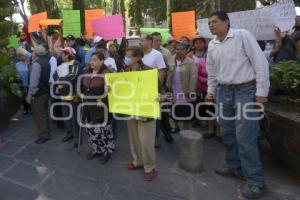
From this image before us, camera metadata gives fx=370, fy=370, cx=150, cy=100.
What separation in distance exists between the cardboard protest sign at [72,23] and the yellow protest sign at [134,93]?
4.44 m

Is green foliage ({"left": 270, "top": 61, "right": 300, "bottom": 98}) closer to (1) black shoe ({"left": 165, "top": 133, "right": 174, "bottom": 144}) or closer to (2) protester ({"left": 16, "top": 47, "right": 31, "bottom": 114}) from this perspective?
(1) black shoe ({"left": 165, "top": 133, "right": 174, "bottom": 144})

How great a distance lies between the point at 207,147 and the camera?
6.20 meters

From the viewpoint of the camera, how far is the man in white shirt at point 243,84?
4152mm

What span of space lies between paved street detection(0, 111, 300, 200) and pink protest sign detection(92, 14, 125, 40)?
10.8ft

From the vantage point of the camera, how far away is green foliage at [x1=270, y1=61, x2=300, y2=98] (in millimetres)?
4656

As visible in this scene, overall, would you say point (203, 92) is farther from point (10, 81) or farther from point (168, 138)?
point (10, 81)

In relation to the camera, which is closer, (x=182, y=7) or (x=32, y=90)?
(x=32, y=90)

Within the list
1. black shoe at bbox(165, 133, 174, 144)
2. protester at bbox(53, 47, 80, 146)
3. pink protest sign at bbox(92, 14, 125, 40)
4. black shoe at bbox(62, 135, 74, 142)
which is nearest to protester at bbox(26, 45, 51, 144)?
protester at bbox(53, 47, 80, 146)

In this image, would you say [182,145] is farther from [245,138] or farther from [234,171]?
[245,138]

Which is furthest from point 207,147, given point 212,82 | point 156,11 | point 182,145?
point 156,11

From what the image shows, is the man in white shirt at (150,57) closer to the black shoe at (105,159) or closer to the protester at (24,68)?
the black shoe at (105,159)

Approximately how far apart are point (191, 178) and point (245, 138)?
3.50 feet

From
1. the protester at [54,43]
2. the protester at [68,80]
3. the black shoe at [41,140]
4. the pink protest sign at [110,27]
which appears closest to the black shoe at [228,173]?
the protester at [68,80]

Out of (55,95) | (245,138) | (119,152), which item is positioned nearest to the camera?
(245,138)
